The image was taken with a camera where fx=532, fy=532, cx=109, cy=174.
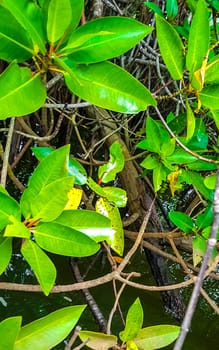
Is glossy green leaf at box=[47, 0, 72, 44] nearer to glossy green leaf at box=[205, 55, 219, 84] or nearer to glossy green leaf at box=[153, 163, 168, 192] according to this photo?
glossy green leaf at box=[205, 55, 219, 84]

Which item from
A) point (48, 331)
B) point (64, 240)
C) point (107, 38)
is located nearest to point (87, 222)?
point (64, 240)

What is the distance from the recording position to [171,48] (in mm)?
890

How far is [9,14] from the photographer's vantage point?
71 centimetres

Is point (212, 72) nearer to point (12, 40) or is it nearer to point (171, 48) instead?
point (171, 48)

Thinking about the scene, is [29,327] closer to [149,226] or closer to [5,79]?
[5,79]

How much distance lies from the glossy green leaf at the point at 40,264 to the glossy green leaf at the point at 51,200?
0.16ft

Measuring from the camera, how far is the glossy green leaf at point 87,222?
77 centimetres

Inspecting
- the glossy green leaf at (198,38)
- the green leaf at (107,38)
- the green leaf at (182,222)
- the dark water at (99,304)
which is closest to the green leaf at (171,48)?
the glossy green leaf at (198,38)

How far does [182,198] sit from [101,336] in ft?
4.51

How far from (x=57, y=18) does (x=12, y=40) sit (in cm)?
8

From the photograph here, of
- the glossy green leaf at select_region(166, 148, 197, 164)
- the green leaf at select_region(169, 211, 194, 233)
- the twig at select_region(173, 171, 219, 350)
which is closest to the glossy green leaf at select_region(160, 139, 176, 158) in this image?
the glossy green leaf at select_region(166, 148, 197, 164)

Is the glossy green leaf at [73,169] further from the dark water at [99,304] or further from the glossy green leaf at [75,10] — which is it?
the dark water at [99,304]

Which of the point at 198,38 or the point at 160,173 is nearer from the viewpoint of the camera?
the point at 198,38

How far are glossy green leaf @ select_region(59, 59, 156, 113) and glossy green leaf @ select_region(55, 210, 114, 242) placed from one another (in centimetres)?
16
